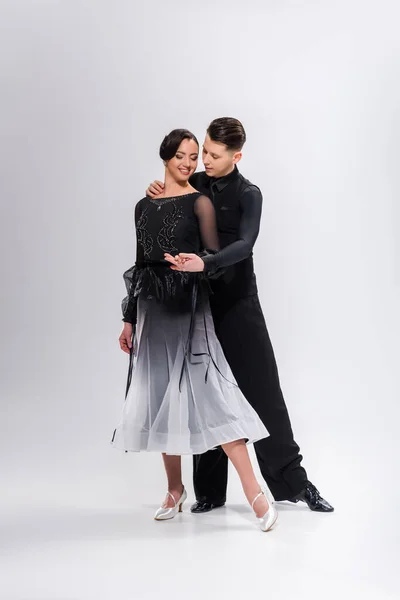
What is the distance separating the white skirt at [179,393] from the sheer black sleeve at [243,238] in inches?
11.0

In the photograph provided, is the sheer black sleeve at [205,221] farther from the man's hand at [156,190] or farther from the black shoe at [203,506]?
the black shoe at [203,506]

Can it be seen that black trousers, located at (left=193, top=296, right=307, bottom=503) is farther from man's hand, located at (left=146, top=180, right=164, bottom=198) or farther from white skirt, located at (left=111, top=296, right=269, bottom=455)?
man's hand, located at (left=146, top=180, right=164, bottom=198)

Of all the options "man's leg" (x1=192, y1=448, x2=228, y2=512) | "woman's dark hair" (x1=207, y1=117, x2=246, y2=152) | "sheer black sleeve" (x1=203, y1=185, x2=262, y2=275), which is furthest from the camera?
"man's leg" (x1=192, y1=448, x2=228, y2=512)

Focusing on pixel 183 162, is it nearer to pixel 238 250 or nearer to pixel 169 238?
pixel 169 238

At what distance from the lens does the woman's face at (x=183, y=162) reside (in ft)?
14.1

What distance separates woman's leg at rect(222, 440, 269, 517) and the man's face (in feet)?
3.87

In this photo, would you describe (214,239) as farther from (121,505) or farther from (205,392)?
(121,505)

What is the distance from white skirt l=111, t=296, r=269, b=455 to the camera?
13.7 feet

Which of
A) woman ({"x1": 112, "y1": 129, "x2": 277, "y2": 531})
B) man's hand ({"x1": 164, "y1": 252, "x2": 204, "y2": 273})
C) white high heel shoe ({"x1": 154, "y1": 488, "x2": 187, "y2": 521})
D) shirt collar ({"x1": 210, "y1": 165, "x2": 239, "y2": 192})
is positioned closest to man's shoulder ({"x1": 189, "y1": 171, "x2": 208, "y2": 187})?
shirt collar ({"x1": 210, "y1": 165, "x2": 239, "y2": 192})

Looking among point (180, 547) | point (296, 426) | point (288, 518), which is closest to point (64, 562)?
point (180, 547)

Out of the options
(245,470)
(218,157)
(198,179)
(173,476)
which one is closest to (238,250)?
(218,157)

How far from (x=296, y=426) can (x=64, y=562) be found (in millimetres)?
2523

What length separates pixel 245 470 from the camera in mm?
4254

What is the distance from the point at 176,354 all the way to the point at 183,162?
80 cm
